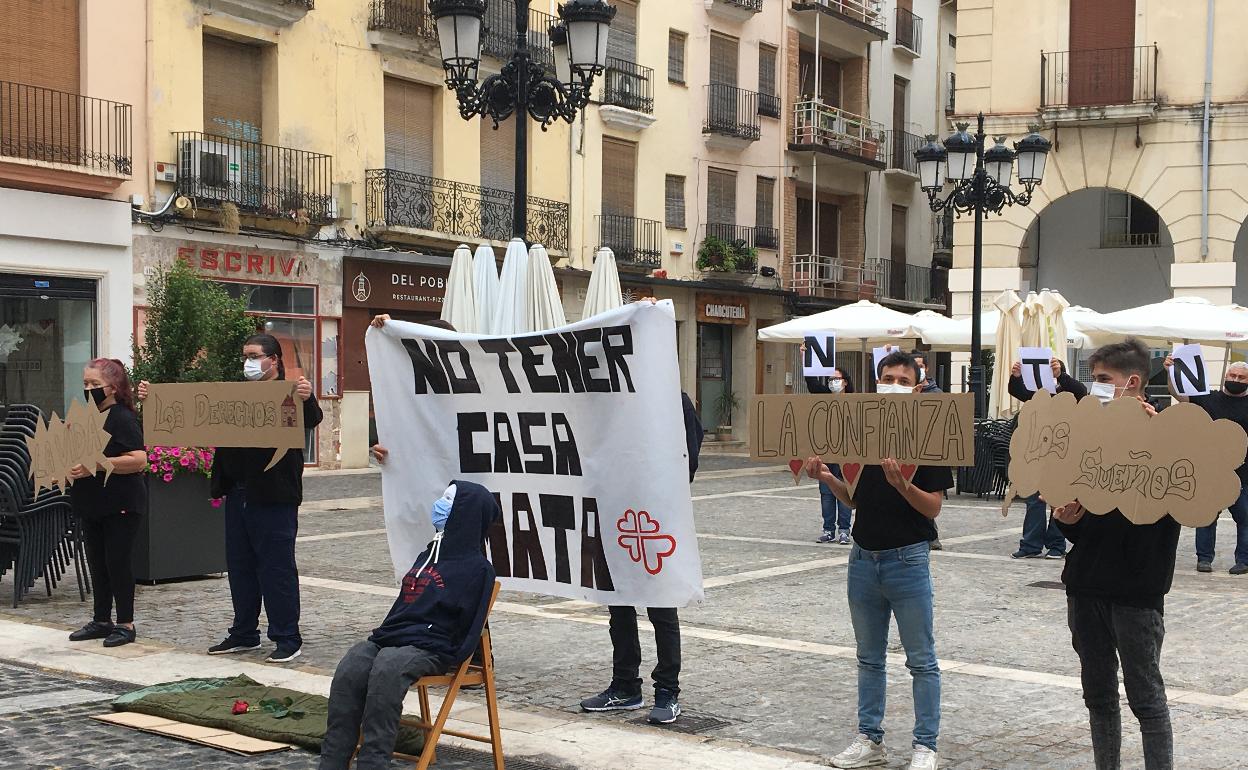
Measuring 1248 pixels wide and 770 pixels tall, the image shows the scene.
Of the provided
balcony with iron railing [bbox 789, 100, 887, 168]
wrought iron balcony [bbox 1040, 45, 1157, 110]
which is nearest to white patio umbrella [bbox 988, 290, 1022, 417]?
wrought iron balcony [bbox 1040, 45, 1157, 110]

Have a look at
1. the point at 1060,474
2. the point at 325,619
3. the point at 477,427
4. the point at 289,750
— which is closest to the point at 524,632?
the point at 325,619

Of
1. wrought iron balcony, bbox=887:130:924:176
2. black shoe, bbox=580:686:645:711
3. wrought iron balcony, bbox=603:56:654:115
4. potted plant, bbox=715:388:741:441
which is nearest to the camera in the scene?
black shoe, bbox=580:686:645:711

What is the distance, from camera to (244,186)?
2267 centimetres

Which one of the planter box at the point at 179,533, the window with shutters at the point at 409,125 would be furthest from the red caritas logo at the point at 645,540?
the window with shutters at the point at 409,125

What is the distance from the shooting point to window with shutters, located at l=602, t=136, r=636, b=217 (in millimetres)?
30984

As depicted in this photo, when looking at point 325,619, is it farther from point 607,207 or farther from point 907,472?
point 607,207

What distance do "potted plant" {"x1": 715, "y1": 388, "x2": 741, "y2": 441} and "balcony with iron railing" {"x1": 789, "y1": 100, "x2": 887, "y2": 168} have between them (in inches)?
272

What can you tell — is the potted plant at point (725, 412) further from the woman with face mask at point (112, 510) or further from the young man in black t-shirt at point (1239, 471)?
the woman with face mask at point (112, 510)

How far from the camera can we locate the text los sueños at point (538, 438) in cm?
672

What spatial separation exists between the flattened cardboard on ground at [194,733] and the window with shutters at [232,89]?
1714 cm

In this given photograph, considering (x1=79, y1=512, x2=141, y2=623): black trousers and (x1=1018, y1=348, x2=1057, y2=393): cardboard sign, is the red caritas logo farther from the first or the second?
(x1=1018, y1=348, x2=1057, y2=393): cardboard sign

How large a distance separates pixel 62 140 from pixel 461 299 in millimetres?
12251

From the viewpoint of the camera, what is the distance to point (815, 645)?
8.58m

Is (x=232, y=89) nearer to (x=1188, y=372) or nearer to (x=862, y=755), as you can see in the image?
(x=1188, y=372)
